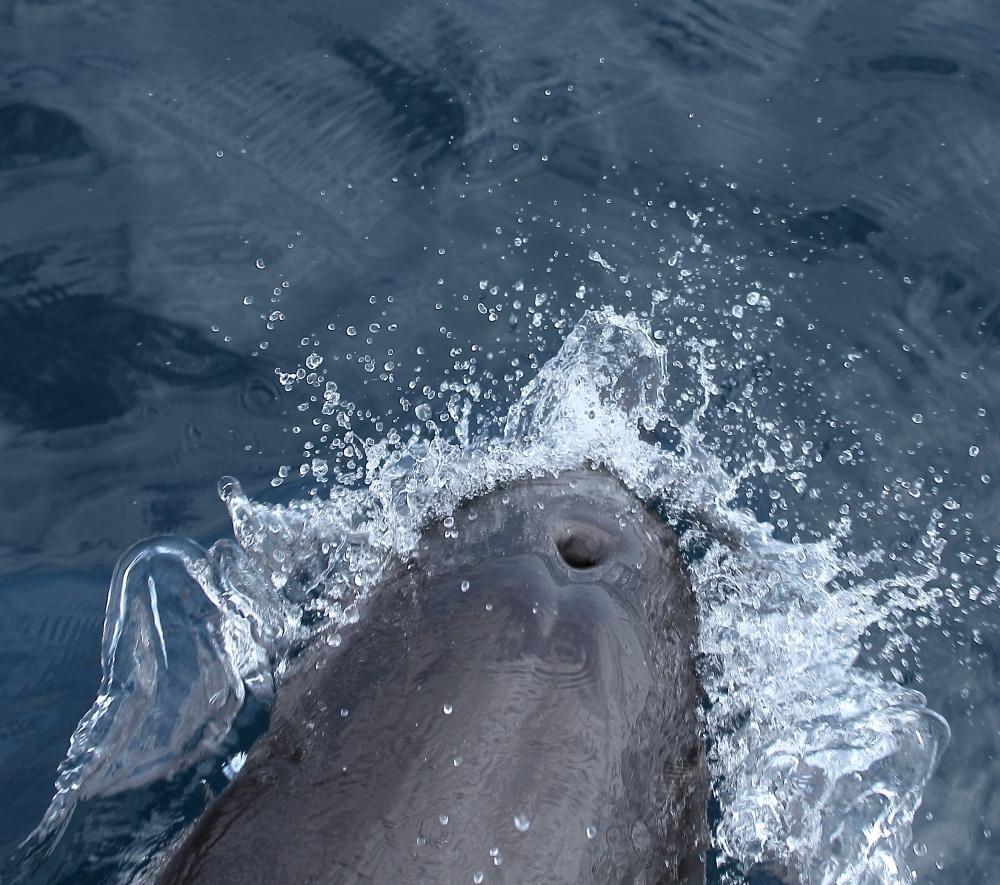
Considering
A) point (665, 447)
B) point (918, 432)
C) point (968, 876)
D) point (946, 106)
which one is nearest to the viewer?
point (968, 876)

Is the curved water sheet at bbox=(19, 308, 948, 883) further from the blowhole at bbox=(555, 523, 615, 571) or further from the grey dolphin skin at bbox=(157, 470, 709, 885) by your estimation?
the blowhole at bbox=(555, 523, 615, 571)

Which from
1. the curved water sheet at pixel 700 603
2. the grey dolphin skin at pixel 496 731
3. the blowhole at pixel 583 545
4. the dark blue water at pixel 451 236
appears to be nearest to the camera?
the grey dolphin skin at pixel 496 731

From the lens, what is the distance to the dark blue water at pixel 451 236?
5.52m

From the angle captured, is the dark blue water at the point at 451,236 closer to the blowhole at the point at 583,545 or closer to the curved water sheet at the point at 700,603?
the curved water sheet at the point at 700,603

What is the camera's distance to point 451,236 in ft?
20.7

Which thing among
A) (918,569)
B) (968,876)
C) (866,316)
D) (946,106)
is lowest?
(968,876)

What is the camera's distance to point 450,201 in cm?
640

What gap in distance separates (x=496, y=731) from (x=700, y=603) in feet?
4.02

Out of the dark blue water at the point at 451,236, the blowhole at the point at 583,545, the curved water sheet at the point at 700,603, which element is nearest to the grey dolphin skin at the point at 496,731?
the blowhole at the point at 583,545

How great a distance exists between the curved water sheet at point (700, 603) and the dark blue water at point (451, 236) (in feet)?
0.86

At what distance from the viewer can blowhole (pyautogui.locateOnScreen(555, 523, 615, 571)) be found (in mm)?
3959

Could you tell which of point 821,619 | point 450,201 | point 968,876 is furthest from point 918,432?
point 450,201

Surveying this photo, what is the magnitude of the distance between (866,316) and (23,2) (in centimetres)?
470

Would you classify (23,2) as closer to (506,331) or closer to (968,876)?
(506,331)
